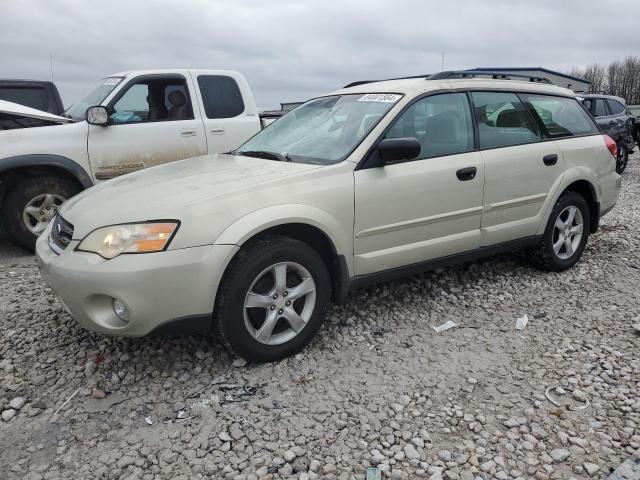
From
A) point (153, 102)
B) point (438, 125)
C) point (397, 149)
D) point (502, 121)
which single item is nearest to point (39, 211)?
point (153, 102)

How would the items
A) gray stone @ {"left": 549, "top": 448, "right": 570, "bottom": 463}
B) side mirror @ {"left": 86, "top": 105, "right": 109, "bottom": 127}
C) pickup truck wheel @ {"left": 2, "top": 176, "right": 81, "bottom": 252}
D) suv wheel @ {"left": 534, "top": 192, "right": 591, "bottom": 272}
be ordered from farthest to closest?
1. side mirror @ {"left": 86, "top": 105, "right": 109, "bottom": 127}
2. pickup truck wheel @ {"left": 2, "top": 176, "right": 81, "bottom": 252}
3. suv wheel @ {"left": 534, "top": 192, "right": 591, "bottom": 272}
4. gray stone @ {"left": 549, "top": 448, "right": 570, "bottom": 463}

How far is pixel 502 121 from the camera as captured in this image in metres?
4.30

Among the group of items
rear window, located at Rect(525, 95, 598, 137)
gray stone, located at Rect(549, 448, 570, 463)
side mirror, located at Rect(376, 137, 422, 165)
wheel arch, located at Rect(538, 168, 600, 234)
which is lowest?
gray stone, located at Rect(549, 448, 570, 463)

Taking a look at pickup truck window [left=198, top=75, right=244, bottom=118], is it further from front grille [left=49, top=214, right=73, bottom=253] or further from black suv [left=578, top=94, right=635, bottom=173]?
black suv [left=578, top=94, right=635, bottom=173]

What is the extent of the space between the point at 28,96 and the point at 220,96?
2.48 m

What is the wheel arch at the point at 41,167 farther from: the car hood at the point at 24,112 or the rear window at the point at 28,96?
the rear window at the point at 28,96

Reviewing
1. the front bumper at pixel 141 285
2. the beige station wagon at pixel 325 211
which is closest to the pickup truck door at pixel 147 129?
the beige station wagon at pixel 325 211

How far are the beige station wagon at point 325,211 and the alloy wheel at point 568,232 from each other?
0.04ft

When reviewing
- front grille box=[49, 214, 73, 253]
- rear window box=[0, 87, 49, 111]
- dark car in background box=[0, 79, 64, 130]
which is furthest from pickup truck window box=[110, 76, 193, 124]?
front grille box=[49, 214, 73, 253]

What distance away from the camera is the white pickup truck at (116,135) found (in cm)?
529

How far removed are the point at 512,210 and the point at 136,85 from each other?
4.22m

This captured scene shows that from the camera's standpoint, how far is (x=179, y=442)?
2.58 meters

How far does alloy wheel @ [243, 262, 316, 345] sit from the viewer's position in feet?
10.1

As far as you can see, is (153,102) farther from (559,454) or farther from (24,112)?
(559,454)
